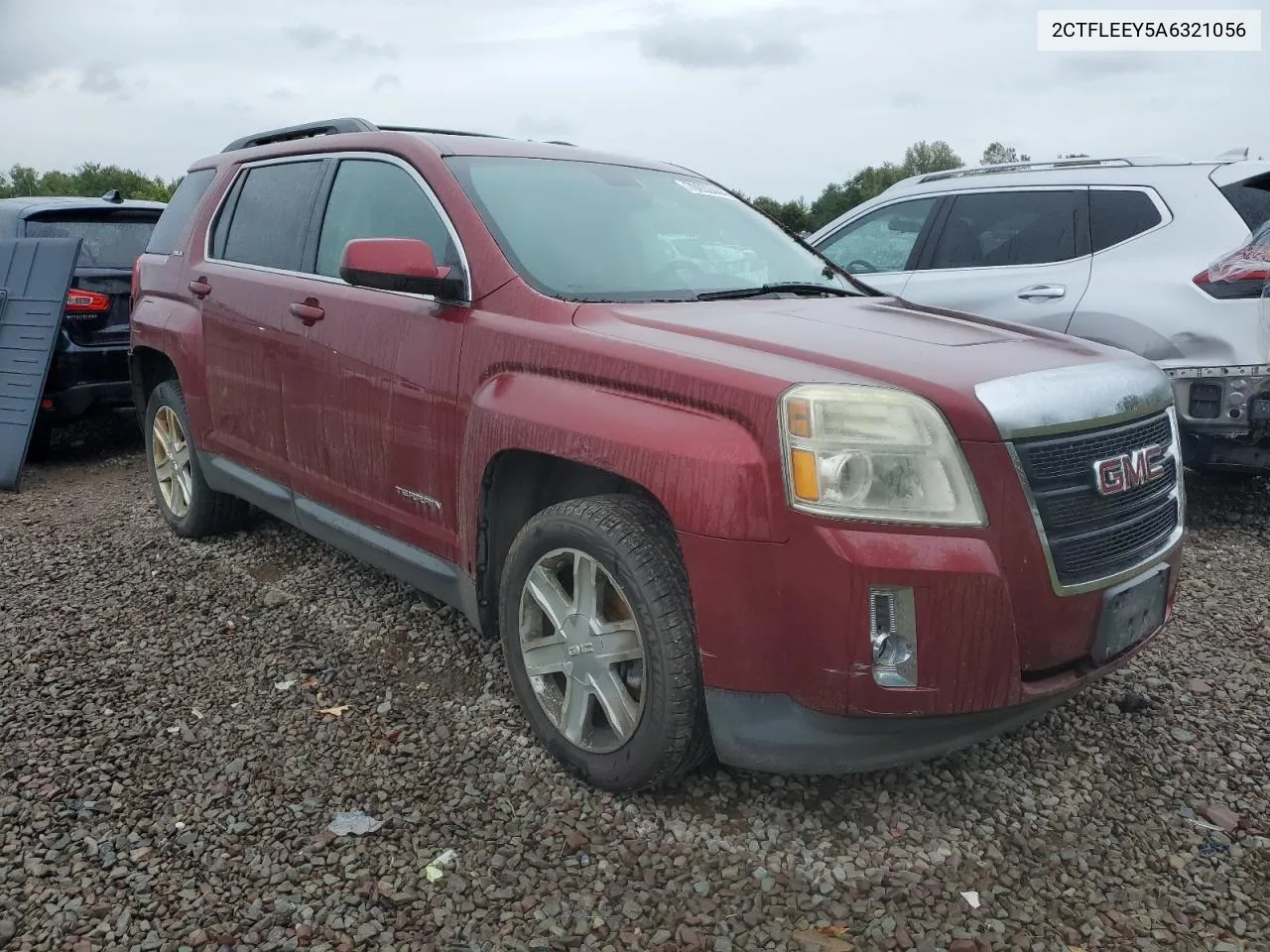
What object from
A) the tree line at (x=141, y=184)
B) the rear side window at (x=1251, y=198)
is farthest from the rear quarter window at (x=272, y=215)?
the tree line at (x=141, y=184)

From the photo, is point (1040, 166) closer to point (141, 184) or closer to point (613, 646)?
point (613, 646)

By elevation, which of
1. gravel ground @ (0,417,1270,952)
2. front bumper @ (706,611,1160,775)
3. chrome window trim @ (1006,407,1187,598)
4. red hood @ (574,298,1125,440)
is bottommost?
gravel ground @ (0,417,1270,952)

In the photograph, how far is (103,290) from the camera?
21.4ft

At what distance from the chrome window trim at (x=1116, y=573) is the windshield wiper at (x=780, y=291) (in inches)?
44.2

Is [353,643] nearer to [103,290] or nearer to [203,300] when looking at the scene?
[203,300]

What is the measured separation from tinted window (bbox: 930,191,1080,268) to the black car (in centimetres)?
514

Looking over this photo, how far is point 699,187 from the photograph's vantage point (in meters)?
3.90

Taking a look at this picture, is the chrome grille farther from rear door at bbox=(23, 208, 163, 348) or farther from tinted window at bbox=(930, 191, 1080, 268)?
rear door at bbox=(23, 208, 163, 348)

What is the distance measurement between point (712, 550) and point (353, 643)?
191cm

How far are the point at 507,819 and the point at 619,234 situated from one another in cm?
180

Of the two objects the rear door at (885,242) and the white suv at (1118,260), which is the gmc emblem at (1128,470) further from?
the rear door at (885,242)

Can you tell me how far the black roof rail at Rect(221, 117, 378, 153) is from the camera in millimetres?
4051

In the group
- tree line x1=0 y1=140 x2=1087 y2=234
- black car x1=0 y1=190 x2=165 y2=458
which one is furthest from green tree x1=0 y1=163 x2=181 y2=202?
black car x1=0 y1=190 x2=165 y2=458

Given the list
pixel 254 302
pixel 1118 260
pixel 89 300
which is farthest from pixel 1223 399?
pixel 89 300
